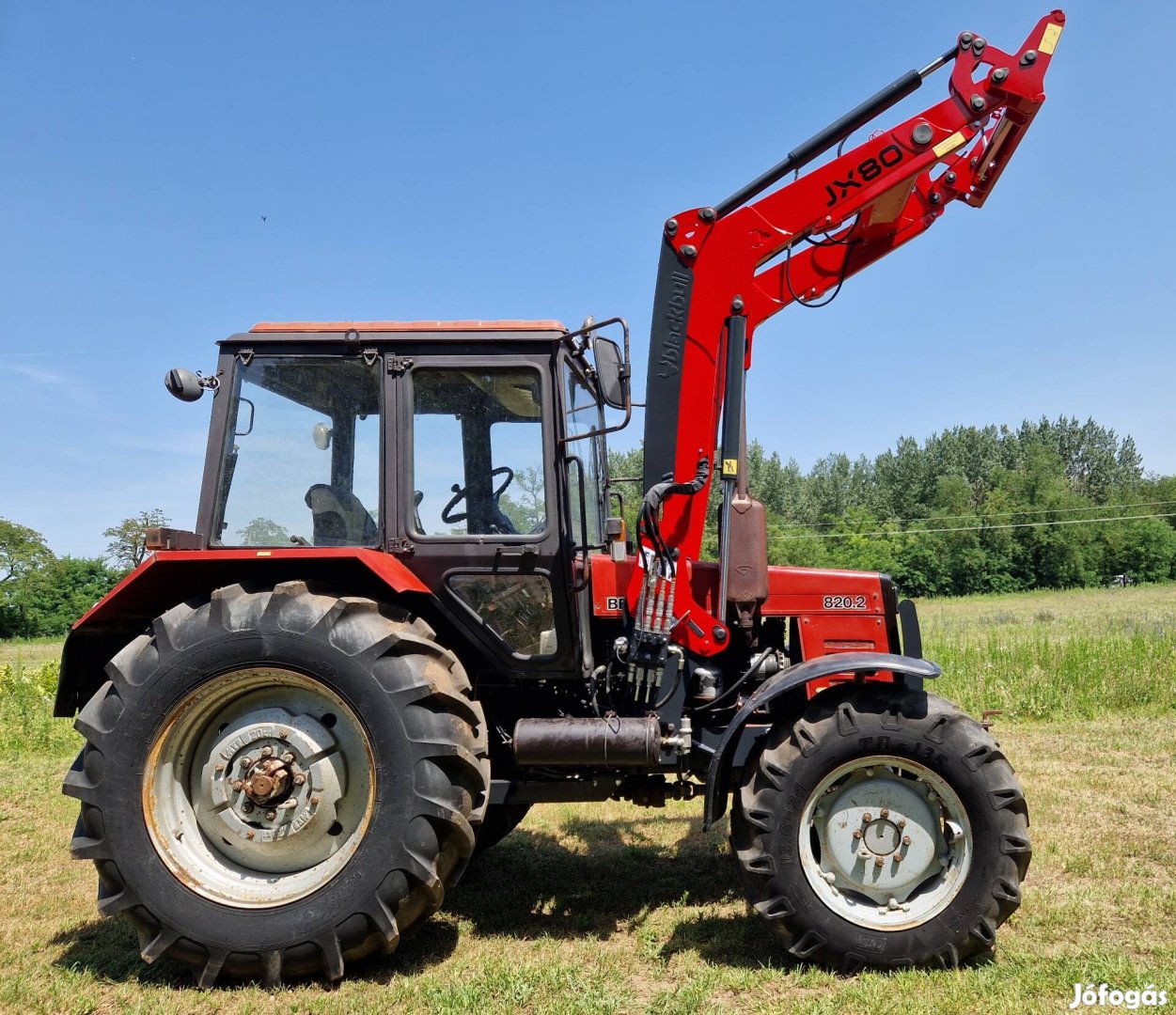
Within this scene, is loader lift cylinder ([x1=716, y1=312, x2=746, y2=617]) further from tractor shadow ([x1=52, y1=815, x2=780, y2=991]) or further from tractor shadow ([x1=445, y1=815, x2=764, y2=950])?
tractor shadow ([x1=445, y1=815, x2=764, y2=950])

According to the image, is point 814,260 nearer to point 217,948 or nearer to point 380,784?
point 380,784

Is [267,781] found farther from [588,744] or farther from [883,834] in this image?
[883,834]

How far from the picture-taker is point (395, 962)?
3.63 meters

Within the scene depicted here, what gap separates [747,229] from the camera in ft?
13.5

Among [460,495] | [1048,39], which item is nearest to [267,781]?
[460,495]

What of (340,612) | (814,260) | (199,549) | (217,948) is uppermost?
(814,260)

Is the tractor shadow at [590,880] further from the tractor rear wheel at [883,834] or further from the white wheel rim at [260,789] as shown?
the white wheel rim at [260,789]

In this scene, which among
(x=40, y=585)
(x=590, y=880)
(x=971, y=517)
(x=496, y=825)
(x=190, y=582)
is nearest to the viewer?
(x=190, y=582)

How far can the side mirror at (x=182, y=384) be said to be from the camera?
3.87m

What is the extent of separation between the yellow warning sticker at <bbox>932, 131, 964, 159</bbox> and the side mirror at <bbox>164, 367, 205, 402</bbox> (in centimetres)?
362

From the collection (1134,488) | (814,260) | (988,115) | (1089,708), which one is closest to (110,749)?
(814,260)

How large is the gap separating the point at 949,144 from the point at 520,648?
123 inches

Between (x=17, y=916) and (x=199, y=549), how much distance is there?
2.16m

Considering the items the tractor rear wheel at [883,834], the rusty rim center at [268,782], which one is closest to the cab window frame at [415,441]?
the rusty rim center at [268,782]
